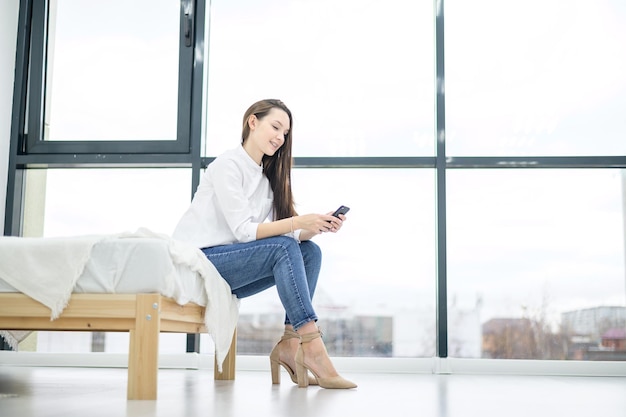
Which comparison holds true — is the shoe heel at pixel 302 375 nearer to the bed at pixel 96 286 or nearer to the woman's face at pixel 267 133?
the bed at pixel 96 286

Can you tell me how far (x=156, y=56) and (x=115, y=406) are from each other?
2447 millimetres

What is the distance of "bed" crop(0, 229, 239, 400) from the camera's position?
1.89 metres

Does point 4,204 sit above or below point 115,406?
above

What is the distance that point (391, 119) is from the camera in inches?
144

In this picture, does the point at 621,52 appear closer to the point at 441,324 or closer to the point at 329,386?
the point at 441,324

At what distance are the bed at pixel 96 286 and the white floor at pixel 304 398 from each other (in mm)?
177

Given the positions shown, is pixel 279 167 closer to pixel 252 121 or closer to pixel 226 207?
pixel 252 121

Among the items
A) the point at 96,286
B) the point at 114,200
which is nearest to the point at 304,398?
the point at 96,286

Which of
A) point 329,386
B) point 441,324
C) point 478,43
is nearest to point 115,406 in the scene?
point 329,386

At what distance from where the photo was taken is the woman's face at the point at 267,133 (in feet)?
8.57

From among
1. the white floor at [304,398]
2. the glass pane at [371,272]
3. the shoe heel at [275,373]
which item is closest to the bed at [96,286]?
the white floor at [304,398]

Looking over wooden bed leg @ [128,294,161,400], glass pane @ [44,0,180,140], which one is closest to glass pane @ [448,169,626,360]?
glass pane @ [44,0,180,140]

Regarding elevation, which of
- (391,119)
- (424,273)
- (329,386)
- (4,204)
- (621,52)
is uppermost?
(621,52)

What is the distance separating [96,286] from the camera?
1949 mm
